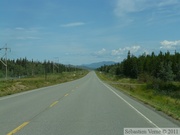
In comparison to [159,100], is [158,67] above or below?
above

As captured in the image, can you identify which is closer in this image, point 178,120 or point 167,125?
point 167,125

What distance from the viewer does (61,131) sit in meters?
9.53

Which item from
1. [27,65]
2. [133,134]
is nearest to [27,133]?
[133,134]

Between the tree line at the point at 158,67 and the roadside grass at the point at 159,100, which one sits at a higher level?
the tree line at the point at 158,67

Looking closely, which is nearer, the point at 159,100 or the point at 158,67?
the point at 159,100

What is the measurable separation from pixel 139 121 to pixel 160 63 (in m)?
108

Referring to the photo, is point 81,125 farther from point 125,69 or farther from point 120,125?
point 125,69

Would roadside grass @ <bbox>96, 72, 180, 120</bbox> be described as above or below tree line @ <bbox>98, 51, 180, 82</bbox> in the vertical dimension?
below

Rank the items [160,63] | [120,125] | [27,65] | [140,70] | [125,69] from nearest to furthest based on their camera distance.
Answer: [120,125] → [160,63] → [140,70] → [125,69] → [27,65]

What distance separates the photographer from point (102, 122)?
1138cm

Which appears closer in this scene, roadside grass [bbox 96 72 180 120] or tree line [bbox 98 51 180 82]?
roadside grass [bbox 96 72 180 120]

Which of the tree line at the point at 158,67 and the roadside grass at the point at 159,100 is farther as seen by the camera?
the tree line at the point at 158,67

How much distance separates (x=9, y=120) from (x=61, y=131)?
10.7 feet

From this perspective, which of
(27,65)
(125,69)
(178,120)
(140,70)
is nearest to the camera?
(178,120)
